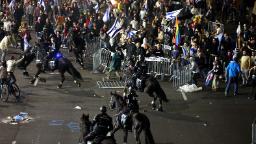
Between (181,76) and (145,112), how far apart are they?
466 cm

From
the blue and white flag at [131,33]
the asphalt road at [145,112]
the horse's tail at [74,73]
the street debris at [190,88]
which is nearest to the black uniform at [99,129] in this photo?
the asphalt road at [145,112]

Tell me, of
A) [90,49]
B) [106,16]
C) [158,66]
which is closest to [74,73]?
[158,66]

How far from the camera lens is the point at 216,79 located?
27.0m

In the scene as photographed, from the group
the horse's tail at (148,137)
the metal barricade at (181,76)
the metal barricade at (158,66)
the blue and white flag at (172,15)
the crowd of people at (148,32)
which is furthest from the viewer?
the blue and white flag at (172,15)

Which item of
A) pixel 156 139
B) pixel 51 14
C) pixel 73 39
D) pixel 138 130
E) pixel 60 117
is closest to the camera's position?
pixel 138 130

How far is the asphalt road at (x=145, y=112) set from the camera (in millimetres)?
20406

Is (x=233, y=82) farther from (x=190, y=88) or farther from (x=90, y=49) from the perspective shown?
(x=90, y=49)

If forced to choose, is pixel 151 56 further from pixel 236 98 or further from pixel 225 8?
pixel 225 8

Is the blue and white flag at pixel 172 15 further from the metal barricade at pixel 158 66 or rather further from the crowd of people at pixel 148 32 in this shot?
the metal barricade at pixel 158 66

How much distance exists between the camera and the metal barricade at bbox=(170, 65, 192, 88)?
27.4 metres

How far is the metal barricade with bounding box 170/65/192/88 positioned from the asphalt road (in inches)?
14.9

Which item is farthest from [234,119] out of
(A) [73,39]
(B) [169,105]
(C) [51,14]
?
(C) [51,14]

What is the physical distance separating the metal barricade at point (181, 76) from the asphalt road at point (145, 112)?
379 mm

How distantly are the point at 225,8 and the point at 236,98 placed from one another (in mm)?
10569
